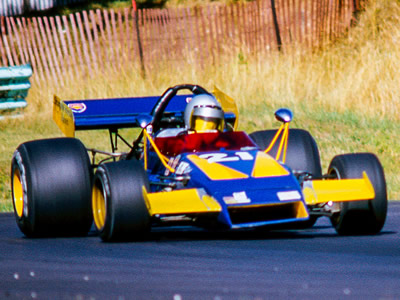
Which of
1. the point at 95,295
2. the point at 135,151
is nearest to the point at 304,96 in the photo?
the point at 135,151

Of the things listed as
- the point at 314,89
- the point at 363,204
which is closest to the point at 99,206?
the point at 363,204

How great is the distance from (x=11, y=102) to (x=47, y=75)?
293 centimetres

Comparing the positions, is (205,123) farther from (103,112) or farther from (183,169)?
(103,112)

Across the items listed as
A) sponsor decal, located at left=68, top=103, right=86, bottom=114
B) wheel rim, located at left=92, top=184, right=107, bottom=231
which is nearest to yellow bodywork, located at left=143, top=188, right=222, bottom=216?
wheel rim, located at left=92, top=184, right=107, bottom=231

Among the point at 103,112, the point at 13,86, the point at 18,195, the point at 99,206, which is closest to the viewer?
the point at 99,206

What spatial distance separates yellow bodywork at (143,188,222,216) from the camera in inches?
318

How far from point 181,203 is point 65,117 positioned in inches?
134

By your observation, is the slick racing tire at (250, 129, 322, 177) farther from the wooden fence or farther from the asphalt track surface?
the wooden fence

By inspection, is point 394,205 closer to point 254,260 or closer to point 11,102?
point 254,260

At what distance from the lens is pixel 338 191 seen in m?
8.36

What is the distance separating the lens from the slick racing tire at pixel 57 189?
9281mm

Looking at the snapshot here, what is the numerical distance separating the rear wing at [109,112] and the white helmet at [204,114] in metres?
1.18

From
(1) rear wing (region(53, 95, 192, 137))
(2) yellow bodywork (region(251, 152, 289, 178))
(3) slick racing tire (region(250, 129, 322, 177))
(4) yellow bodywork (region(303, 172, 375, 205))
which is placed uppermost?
(2) yellow bodywork (region(251, 152, 289, 178))

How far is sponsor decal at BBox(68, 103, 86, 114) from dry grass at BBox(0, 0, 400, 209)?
13.5 feet
